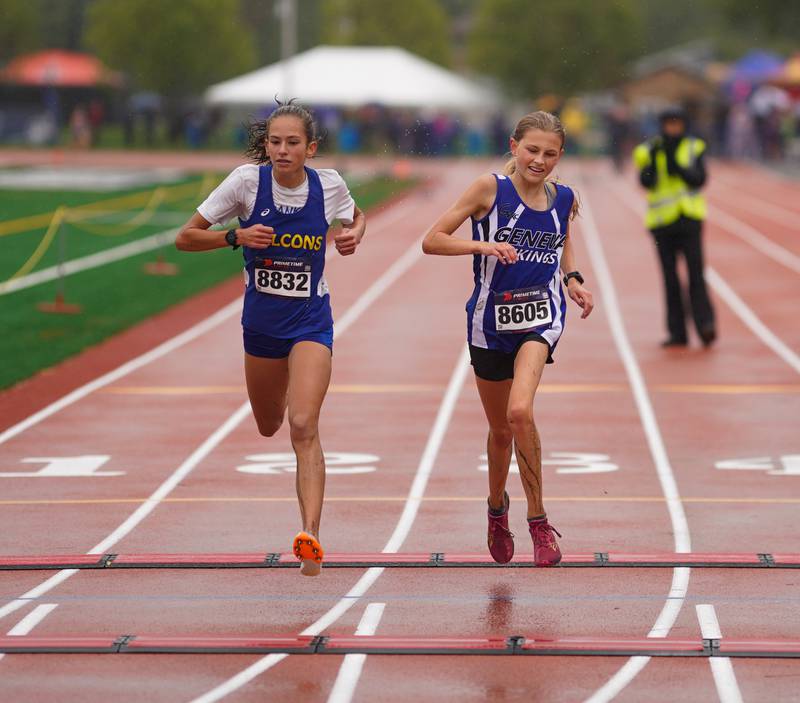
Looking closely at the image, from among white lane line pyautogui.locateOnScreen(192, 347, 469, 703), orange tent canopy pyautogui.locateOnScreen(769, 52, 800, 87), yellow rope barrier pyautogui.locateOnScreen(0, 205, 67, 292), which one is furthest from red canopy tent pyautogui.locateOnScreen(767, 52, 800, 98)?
white lane line pyautogui.locateOnScreen(192, 347, 469, 703)

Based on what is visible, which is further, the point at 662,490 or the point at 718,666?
the point at 662,490

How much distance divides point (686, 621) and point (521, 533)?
2.01m

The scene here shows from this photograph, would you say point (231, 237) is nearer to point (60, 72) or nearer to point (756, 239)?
point (756, 239)

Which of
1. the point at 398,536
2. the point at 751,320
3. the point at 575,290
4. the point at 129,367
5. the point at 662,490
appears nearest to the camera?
the point at 575,290

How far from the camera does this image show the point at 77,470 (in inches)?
434

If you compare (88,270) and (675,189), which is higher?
(675,189)

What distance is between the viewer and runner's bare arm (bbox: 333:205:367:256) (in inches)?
314

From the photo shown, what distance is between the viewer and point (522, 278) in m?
7.82

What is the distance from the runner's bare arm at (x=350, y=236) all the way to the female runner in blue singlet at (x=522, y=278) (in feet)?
1.25

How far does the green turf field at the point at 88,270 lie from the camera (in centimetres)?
1767

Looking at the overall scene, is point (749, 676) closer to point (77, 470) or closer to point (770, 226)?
point (77, 470)

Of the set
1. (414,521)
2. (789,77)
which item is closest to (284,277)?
(414,521)

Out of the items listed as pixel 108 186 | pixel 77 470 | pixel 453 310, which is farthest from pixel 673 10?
pixel 77 470

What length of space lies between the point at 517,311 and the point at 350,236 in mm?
832
